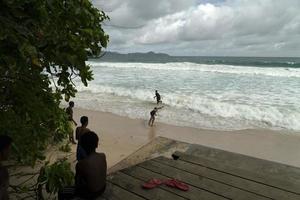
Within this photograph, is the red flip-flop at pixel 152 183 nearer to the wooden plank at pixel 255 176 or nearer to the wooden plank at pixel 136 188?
the wooden plank at pixel 136 188

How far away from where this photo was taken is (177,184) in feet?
10.5

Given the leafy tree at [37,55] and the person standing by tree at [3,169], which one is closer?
the leafy tree at [37,55]

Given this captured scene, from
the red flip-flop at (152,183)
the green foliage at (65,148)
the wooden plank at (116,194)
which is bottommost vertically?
the green foliage at (65,148)

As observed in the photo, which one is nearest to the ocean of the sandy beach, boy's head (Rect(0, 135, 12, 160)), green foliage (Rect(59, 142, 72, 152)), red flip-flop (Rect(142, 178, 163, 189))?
the sandy beach

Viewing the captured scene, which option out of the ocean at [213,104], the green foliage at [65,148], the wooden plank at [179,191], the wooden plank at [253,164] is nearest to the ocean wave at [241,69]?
the ocean at [213,104]

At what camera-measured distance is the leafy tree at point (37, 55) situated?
86.7 inches

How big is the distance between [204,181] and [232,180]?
0.28 m

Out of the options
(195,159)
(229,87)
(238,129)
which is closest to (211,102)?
(238,129)

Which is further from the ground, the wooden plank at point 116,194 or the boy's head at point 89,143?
the boy's head at point 89,143

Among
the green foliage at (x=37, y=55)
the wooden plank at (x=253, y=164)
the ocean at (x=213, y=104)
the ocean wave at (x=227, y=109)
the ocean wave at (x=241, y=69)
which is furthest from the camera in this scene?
the ocean wave at (x=241, y=69)

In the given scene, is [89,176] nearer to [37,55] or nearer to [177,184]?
[177,184]

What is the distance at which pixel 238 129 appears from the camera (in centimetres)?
1305

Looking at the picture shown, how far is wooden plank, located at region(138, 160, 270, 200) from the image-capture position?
3.07 m

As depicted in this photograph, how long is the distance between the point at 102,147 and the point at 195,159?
6180 mm
